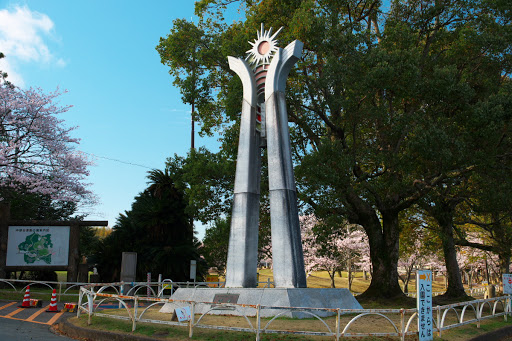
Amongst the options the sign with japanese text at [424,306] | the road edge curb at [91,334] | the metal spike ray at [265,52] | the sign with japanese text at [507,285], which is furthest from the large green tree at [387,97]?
the road edge curb at [91,334]

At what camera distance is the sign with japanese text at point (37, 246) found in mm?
19578

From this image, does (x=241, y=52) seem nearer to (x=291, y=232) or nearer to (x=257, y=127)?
(x=257, y=127)

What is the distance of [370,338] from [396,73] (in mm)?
10044

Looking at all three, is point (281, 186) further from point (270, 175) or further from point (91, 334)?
point (91, 334)

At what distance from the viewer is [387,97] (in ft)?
56.8

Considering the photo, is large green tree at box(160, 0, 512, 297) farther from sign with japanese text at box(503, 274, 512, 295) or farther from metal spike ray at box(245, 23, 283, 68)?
sign with japanese text at box(503, 274, 512, 295)

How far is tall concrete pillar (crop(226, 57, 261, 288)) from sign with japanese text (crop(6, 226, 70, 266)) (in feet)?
33.2

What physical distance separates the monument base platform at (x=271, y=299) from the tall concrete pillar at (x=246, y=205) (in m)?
1.17

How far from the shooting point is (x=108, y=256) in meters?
24.8

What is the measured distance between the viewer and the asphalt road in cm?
895

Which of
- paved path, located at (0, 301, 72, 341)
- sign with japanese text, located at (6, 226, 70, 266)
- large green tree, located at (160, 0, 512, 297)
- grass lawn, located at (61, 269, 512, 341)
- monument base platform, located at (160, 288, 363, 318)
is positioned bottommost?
paved path, located at (0, 301, 72, 341)

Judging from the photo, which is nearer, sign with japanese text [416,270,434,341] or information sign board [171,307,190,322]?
sign with japanese text [416,270,434,341]

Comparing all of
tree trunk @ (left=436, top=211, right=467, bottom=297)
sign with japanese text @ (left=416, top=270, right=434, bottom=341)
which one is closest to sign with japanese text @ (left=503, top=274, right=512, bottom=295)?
tree trunk @ (left=436, top=211, right=467, bottom=297)

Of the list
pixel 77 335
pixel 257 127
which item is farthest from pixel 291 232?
pixel 77 335
